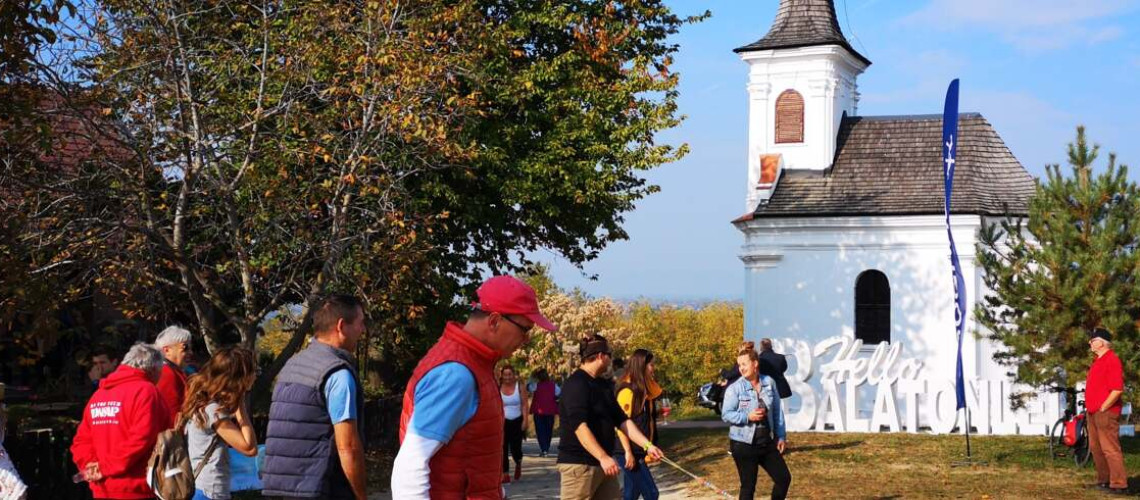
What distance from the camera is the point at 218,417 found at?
750 cm

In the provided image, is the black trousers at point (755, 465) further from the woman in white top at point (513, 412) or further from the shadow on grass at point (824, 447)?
the shadow on grass at point (824, 447)

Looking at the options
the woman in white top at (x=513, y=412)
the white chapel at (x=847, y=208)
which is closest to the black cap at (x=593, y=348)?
the woman in white top at (x=513, y=412)

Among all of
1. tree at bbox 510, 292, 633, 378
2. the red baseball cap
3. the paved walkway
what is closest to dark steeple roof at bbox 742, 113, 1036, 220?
the paved walkway

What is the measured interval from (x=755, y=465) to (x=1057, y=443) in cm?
1070

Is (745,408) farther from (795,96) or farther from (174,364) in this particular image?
(795,96)

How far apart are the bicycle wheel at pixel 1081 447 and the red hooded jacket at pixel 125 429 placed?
14.4 metres

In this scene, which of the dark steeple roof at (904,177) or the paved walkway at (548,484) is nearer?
the paved walkway at (548,484)

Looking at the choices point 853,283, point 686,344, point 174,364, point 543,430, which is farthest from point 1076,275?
point 686,344

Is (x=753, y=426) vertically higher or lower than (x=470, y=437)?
lower

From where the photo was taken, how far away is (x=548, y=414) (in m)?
23.9

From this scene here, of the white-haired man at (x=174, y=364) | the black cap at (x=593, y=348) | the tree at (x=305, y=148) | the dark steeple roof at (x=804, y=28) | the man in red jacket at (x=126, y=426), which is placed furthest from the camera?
the dark steeple roof at (x=804, y=28)

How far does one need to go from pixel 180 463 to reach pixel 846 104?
113 ft

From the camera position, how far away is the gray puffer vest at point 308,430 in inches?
256

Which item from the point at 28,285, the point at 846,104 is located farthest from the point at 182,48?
the point at 846,104
